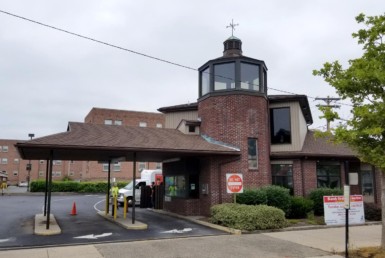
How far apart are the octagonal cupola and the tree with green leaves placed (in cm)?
813

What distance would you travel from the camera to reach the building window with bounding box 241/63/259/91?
20.0 meters

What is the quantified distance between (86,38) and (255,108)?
9752 mm

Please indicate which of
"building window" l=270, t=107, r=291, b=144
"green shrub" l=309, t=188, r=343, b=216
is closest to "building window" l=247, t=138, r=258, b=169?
"building window" l=270, t=107, r=291, b=144

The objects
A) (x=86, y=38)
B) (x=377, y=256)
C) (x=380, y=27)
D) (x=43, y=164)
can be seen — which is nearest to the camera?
(x=377, y=256)

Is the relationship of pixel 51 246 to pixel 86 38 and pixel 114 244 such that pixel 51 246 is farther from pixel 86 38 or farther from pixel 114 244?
pixel 86 38

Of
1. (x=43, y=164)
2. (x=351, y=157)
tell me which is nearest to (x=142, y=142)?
(x=351, y=157)

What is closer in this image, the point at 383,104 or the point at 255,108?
the point at 383,104

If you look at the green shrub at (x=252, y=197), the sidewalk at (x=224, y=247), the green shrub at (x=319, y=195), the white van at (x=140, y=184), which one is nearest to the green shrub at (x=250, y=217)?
the sidewalk at (x=224, y=247)

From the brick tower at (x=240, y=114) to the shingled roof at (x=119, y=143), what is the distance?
89cm

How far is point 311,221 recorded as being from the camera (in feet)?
55.7

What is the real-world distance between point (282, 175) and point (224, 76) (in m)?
6.30

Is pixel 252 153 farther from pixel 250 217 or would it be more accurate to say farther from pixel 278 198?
pixel 250 217

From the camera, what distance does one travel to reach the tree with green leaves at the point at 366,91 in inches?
416

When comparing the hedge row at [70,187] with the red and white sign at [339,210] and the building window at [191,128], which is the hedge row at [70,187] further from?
the red and white sign at [339,210]
